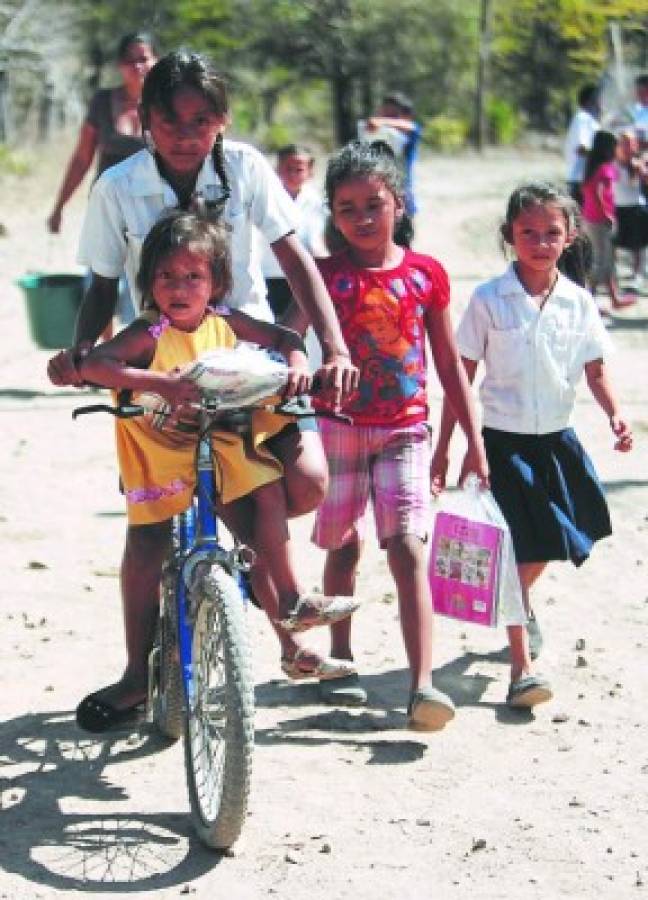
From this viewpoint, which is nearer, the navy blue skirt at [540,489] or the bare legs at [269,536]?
the bare legs at [269,536]

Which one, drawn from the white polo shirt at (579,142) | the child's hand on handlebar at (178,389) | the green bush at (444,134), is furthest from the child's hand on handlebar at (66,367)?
the green bush at (444,134)

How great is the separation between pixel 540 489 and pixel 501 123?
28.5m

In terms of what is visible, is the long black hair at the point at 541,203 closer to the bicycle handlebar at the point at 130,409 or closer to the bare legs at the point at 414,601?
the bare legs at the point at 414,601

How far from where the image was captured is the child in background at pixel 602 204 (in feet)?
46.8

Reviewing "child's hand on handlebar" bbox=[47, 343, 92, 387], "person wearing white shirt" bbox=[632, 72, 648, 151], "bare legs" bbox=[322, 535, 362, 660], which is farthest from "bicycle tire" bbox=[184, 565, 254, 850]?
"person wearing white shirt" bbox=[632, 72, 648, 151]

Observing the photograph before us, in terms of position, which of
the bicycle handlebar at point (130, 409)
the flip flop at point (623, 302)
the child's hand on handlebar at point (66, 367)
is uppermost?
the child's hand on handlebar at point (66, 367)

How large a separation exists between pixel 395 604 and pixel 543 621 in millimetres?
561

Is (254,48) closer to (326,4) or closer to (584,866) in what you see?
(326,4)

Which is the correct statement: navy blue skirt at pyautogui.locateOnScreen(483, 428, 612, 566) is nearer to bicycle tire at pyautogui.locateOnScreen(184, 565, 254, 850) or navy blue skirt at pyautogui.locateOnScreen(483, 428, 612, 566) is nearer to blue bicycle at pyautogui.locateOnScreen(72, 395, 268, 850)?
blue bicycle at pyautogui.locateOnScreen(72, 395, 268, 850)

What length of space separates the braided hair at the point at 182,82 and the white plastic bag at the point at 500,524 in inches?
52.5

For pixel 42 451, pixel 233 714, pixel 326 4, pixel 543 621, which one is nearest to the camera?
pixel 233 714

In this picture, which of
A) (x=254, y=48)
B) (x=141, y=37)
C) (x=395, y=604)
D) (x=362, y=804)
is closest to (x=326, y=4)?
(x=254, y=48)

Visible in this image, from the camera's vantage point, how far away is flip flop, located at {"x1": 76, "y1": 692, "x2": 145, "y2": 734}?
5.18 meters

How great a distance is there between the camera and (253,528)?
4.73 metres
